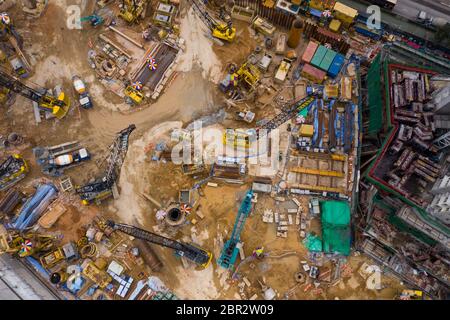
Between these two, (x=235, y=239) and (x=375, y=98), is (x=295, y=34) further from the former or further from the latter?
(x=235, y=239)

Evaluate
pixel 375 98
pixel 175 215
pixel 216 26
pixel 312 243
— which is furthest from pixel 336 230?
pixel 216 26

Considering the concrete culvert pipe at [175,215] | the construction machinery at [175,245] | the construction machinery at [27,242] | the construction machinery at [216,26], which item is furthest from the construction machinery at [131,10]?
the construction machinery at [27,242]

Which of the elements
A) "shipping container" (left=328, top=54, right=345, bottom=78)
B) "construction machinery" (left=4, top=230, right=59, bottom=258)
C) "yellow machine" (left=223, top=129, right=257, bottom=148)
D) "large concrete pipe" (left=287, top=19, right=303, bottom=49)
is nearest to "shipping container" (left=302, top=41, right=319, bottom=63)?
"large concrete pipe" (left=287, top=19, right=303, bottom=49)

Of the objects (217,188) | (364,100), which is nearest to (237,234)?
(217,188)

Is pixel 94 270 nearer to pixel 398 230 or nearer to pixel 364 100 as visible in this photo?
pixel 398 230

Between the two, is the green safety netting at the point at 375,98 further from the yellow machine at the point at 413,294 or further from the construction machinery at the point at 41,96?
the construction machinery at the point at 41,96

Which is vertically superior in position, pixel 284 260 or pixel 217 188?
pixel 217 188
